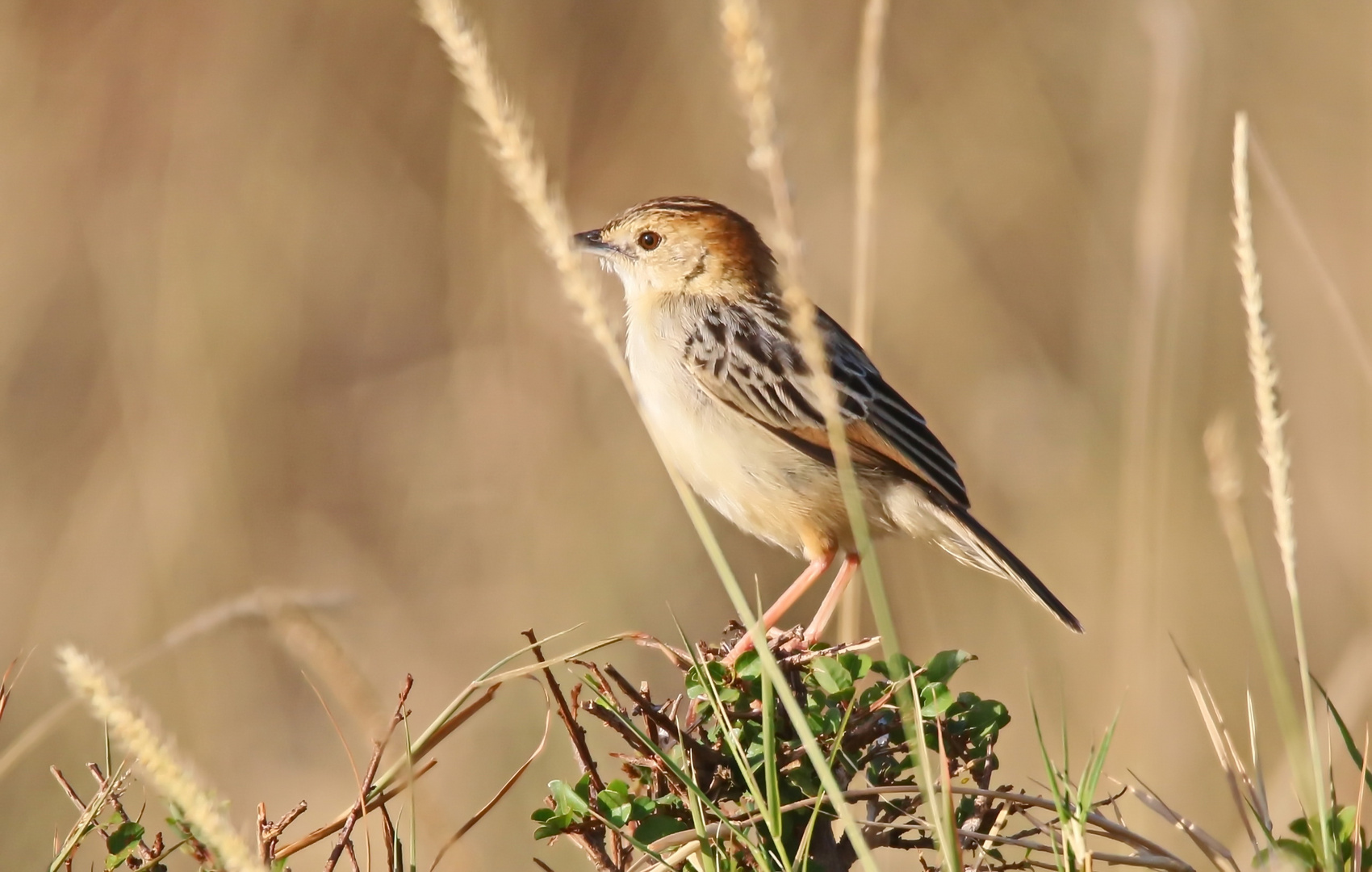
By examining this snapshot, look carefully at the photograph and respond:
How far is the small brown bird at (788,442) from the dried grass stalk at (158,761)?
2.74 m

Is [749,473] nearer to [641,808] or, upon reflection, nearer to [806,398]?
[806,398]

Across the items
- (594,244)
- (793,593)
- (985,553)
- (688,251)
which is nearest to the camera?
(793,593)

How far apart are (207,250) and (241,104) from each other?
98cm

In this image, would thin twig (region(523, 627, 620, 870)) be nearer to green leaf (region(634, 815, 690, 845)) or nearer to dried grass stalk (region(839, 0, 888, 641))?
green leaf (region(634, 815, 690, 845))

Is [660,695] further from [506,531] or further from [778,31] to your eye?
[778,31]

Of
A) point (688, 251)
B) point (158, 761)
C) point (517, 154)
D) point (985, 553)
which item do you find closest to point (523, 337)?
point (688, 251)

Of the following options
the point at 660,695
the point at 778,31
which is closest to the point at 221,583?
the point at 660,695

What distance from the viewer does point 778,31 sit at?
8.30 m

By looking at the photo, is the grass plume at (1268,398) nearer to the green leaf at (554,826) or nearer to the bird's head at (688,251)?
the green leaf at (554,826)

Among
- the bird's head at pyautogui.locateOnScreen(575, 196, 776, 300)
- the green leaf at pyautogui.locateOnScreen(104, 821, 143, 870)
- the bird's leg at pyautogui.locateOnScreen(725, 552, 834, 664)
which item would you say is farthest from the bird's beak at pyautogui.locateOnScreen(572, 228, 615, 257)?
the green leaf at pyautogui.locateOnScreen(104, 821, 143, 870)

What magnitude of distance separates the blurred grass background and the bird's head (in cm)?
155

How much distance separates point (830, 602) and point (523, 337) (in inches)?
159

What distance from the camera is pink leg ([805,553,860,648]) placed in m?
3.44

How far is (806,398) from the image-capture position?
15.3 ft
